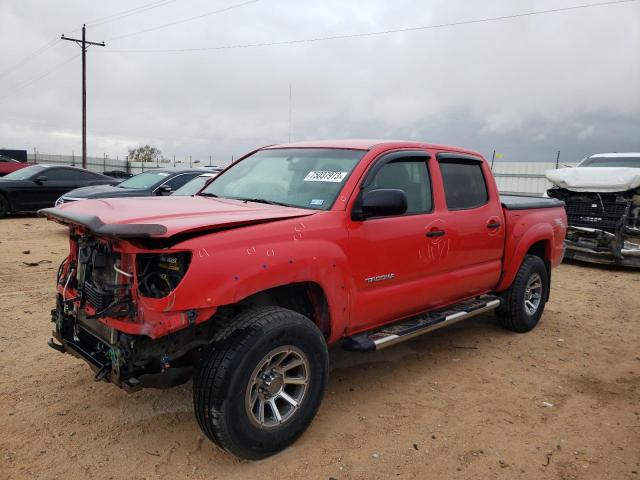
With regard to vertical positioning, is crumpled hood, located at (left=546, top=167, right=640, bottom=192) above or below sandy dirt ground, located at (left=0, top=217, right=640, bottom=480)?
above

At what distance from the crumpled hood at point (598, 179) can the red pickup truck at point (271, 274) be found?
19.3 feet

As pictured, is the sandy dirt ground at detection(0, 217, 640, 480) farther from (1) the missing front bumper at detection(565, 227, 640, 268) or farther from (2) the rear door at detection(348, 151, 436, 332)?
(1) the missing front bumper at detection(565, 227, 640, 268)

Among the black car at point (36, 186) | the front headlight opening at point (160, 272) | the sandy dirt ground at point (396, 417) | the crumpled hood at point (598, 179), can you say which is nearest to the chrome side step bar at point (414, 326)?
the sandy dirt ground at point (396, 417)

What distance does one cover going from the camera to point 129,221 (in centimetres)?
282

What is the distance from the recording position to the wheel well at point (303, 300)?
331cm

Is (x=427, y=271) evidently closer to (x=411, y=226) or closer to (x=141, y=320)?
(x=411, y=226)

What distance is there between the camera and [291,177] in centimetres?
398

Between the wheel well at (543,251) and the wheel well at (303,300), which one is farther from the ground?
the wheel well at (543,251)

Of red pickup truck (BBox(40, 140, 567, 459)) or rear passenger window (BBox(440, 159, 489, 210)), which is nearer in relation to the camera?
red pickup truck (BBox(40, 140, 567, 459))

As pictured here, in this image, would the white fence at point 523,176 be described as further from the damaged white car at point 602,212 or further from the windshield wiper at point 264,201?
the windshield wiper at point 264,201

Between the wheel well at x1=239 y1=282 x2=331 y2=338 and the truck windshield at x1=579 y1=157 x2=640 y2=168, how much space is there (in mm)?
10350

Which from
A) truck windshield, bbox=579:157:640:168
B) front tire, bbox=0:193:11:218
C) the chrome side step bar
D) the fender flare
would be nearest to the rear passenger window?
the fender flare

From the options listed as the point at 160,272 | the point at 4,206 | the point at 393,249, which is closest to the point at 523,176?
the point at 4,206

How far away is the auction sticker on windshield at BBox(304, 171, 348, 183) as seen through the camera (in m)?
3.68
